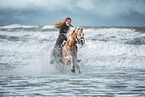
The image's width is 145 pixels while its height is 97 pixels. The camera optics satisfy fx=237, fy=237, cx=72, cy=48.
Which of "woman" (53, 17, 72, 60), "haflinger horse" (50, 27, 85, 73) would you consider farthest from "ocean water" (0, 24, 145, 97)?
"woman" (53, 17, 72, 60)

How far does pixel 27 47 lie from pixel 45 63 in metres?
14.8

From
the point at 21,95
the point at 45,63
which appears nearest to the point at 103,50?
the point at 45,63

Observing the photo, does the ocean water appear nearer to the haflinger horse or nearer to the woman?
the haflinger horse

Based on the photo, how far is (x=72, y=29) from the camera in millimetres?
8148

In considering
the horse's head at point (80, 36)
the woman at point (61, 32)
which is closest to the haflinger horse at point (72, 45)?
the horse's head at point (80, 36)

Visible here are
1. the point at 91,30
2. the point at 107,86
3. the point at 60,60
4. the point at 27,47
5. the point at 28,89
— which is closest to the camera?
the point at 28,89

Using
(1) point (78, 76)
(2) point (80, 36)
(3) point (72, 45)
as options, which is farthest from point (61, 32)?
(1) point (78, 76)

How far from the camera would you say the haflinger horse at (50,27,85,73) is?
7977 mm

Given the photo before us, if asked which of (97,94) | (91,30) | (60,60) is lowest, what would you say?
(97,94)

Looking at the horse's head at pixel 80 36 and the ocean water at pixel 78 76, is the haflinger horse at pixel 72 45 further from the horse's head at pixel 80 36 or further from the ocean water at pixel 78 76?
the ocean water at pixel 78 76

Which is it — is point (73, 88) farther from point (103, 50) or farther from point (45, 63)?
point (103, 50)

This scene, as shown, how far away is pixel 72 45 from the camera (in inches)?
327

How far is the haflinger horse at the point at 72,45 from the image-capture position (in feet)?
26.2

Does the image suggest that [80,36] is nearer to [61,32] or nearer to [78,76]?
[61,32]
